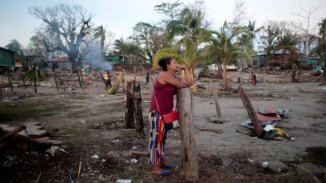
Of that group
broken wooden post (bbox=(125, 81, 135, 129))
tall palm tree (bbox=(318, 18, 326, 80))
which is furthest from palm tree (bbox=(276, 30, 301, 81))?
broken wooden post (bbox=(125, 81, 135, 129))

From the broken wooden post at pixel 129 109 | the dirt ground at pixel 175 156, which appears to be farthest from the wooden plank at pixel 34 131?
the broken wooden post at pixel 129 109

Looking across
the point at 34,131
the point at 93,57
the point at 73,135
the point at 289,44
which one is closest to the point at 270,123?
the point at 73,135

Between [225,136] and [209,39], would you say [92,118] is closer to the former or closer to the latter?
[225,136]

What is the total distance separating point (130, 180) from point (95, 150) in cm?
170

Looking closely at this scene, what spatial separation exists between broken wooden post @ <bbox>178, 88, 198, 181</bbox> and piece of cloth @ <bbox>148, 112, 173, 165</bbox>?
0.77ft

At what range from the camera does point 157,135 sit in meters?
4.17

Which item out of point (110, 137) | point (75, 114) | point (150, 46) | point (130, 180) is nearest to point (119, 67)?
point (150, 46)

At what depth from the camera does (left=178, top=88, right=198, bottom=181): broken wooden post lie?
4023mm

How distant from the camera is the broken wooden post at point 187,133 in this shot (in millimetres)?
4023

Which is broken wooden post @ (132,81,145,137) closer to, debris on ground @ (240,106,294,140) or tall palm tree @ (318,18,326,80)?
debris on ground @ (240,106,294,140)

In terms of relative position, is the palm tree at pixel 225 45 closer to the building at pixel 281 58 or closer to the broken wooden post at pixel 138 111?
the broken wooden post at pixel 138 111

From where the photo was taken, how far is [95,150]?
5.73 metres

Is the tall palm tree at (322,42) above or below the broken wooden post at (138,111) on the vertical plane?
above

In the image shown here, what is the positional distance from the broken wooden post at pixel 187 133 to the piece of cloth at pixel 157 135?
236 millimetres
